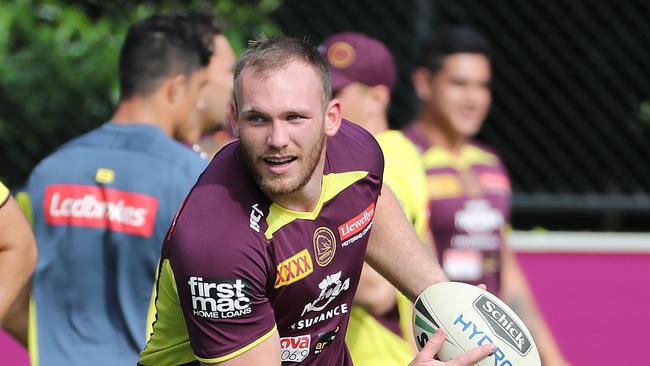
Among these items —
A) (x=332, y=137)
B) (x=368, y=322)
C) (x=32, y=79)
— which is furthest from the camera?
(x=32, y=79)

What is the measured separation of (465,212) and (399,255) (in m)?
2.57

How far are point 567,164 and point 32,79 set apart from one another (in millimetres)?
3226

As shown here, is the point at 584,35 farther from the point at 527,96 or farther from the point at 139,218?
the point at 139,218

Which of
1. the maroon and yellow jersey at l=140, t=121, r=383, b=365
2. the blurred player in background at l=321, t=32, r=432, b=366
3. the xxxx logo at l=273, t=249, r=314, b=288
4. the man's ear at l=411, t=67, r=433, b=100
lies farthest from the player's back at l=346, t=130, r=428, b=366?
the man's ear at l=411, t=67, r=433, b=100

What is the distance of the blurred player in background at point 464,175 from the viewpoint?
22.3ft

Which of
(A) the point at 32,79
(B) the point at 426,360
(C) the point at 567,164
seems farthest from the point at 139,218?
(C) the point at 567,164

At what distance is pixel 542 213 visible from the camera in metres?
8.12

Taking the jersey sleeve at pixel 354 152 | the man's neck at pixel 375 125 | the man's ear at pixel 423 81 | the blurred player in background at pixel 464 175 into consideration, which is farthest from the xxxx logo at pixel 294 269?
the man's ear at pixel 423 81

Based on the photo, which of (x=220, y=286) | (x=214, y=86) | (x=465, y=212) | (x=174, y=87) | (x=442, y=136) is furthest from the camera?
(x=442, y=136)

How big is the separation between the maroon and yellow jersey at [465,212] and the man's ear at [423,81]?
0.24m

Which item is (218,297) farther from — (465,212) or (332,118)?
(465,212)

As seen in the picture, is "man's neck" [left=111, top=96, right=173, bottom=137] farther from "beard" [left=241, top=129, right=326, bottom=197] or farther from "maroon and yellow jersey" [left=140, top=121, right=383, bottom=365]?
"beard" [left=241, top=129, right=326, bottom=197]

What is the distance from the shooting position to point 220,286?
372 centimetres

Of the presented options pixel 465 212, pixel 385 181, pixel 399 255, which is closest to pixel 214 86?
pixel 385 181
